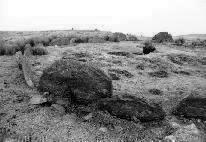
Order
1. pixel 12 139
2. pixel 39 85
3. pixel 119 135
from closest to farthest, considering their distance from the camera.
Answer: pixel 12 139 → pixel 119 135 → pixel 39 85

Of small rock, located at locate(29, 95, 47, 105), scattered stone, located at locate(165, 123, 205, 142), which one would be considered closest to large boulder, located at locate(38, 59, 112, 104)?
small rock, located at locate(29, 95, 47, 105)

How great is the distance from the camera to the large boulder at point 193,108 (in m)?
4.95

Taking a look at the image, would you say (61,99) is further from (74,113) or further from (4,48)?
(4,48)

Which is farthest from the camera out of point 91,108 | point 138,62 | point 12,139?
point 138,62

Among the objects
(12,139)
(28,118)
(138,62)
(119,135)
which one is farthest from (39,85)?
(138,62)

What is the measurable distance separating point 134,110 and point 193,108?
1.11m

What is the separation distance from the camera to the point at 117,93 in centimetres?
588

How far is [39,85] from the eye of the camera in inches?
225

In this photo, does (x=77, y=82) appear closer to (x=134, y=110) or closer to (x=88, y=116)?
(x=88, y=116)

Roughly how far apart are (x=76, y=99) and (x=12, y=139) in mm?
1469

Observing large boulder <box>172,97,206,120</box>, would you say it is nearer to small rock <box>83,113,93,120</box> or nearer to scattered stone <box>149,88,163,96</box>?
scattered stone <box>149,88,163,96</box>

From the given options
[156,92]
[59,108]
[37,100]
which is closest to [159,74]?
[156,92]

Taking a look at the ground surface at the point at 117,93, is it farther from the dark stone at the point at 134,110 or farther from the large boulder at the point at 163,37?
the large boulder at the point at 163,37

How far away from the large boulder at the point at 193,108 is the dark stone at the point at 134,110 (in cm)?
40
